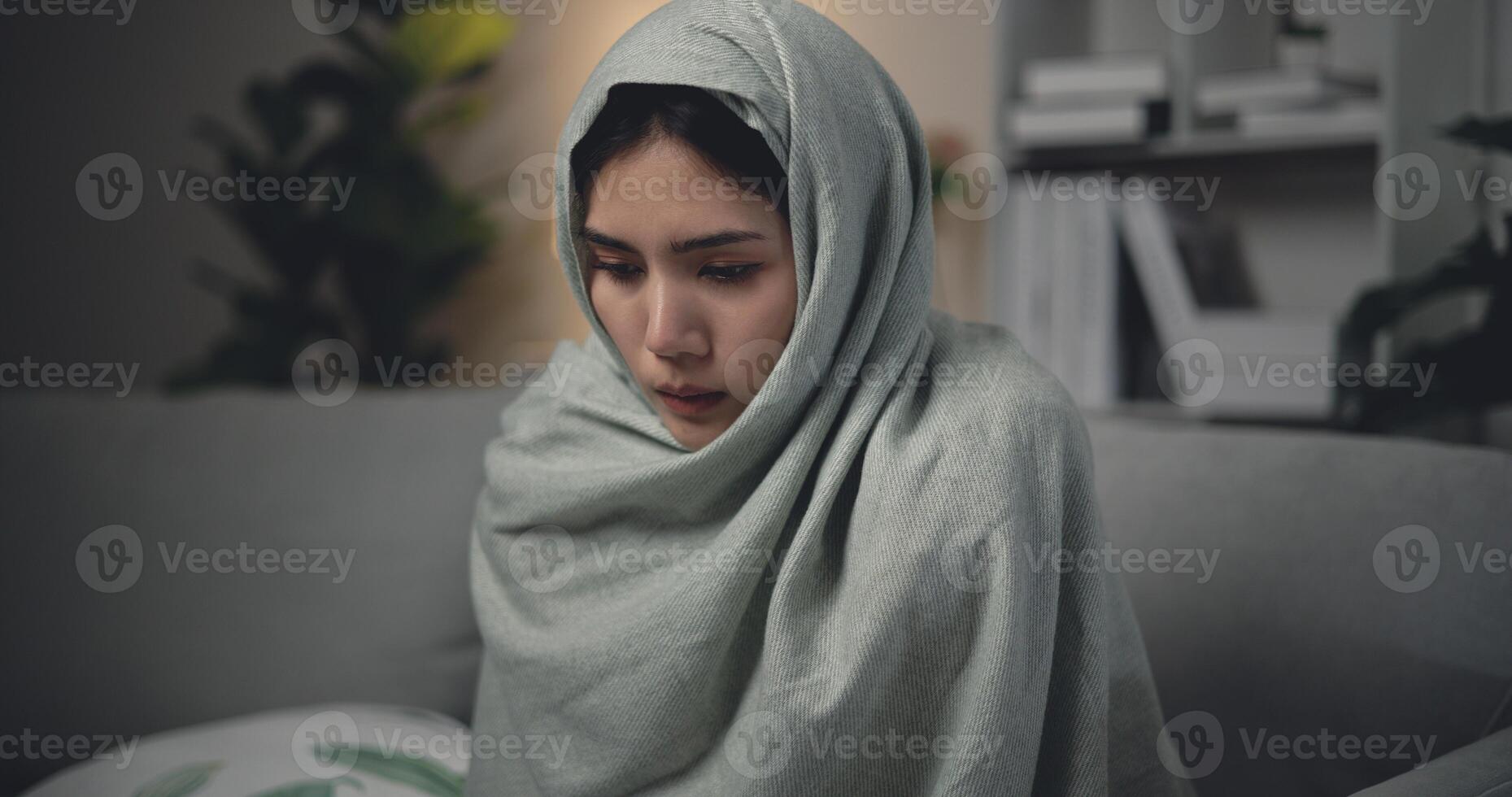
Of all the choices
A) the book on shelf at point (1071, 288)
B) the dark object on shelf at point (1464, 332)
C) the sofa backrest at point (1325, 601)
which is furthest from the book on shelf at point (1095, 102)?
the sofa backrest at point (1325, 601)

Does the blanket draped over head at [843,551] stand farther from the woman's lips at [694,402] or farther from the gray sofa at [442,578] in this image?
the gray sofa at [442,578]

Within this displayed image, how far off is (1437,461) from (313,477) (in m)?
1.20

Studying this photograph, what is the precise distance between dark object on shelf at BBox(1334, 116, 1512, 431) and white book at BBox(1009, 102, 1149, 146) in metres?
0.60

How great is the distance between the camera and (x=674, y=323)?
835mm

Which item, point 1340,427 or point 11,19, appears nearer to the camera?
point 1340,427

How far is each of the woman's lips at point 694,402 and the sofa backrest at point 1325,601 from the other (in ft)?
1.74

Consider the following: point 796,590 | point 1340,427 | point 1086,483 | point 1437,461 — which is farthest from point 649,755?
point 1340,427

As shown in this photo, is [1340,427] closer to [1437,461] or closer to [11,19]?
[1437,461]

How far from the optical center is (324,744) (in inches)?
44.5

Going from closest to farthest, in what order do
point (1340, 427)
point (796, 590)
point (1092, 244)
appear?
point (796, 590)
point (1340, 427)
point (1092, 244)

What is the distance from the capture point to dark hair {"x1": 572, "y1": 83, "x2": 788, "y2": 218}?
84 centimetres

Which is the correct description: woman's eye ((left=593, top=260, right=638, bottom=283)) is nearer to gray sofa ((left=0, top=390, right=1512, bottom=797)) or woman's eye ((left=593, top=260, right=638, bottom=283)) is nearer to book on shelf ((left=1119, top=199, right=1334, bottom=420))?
gray sofa ((left=0, top=390, right=1512, bottom=797))

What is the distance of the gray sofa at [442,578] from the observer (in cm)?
100

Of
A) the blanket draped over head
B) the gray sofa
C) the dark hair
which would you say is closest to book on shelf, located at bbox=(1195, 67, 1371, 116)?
the gray sofa
